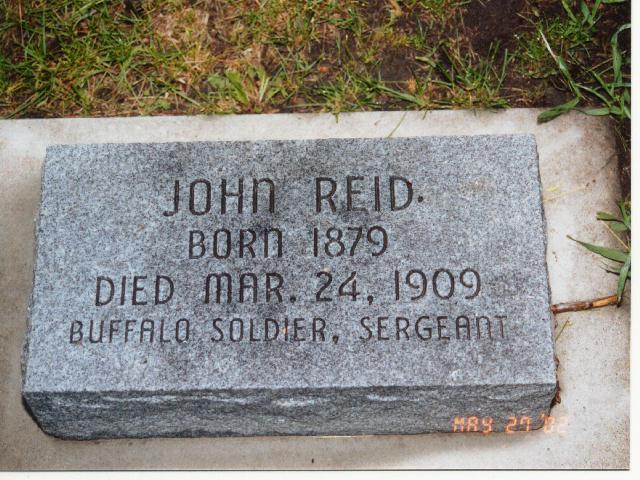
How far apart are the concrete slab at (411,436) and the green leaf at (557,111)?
1.4 inches

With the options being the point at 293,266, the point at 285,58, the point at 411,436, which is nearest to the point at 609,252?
the point at 411,436

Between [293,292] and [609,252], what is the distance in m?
1.39

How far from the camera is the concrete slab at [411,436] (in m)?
2.77

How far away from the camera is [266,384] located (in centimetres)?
249

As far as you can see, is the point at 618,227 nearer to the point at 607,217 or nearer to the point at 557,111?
the point at 607,217

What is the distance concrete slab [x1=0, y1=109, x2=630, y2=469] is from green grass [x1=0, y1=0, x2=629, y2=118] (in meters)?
0.10

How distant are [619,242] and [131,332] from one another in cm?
206

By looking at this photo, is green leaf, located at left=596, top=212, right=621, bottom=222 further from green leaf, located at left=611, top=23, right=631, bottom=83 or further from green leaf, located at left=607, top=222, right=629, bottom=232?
green leaf, located at left=611, top=23, right=631, bottom=83

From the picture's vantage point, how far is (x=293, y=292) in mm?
2590

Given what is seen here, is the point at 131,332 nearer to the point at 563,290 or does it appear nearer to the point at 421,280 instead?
the point at 421,280

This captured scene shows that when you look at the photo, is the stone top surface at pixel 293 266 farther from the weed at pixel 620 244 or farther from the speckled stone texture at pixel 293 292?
Result: the weed at pixel 620 244

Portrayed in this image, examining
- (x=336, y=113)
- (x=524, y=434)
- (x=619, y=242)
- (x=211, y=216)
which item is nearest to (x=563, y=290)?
(x=619, y=242)
